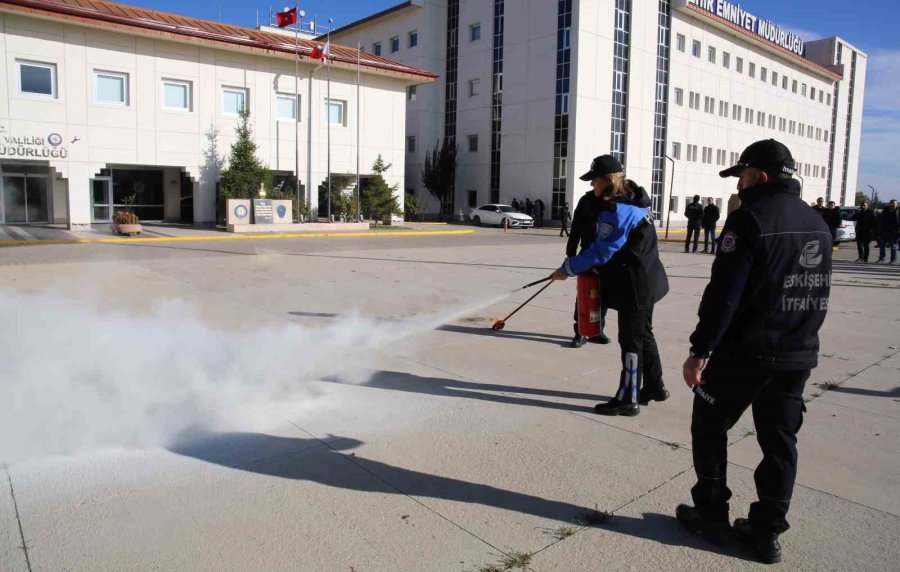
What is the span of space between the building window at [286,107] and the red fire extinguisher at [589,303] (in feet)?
86.1

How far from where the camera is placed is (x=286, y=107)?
29188 millimetres

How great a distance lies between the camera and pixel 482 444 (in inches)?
167

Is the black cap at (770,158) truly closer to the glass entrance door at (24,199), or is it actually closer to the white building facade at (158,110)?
the white building facade at (158,110)

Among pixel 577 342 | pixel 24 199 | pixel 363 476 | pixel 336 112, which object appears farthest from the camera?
pixel 336 112

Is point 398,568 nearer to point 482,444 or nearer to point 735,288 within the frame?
point 482,444

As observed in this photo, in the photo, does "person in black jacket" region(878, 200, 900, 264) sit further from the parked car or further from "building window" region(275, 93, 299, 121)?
"building window" region(275, 93, 299, 121)

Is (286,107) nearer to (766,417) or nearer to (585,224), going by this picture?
(585,224)

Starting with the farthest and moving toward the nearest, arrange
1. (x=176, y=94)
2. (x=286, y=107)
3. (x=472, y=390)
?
(x=286, y=107)
(x=176, y=94)
(x=472, y=390)

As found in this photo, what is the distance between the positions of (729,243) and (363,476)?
7.68 feet

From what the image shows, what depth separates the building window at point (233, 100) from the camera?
27469 mm

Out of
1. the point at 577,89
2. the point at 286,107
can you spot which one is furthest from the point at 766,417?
the point at 577,89

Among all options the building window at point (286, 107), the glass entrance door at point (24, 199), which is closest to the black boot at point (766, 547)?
the building window at point (286, 107)

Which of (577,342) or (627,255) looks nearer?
(627,255)

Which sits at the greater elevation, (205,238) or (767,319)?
(767,319)
